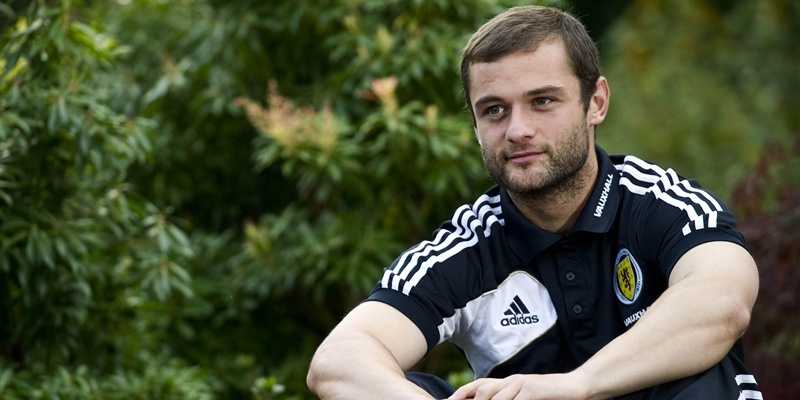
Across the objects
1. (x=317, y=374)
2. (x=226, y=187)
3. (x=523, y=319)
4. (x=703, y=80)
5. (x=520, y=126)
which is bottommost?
(x=226, y=187)

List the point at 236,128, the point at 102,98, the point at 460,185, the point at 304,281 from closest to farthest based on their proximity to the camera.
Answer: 1. the point at 102,98
2. the point at 460,185
3. the point at 304,281
4. the point at 236,128

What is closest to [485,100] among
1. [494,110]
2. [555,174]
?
[494,110]

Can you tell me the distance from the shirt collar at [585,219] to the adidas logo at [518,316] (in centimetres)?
12

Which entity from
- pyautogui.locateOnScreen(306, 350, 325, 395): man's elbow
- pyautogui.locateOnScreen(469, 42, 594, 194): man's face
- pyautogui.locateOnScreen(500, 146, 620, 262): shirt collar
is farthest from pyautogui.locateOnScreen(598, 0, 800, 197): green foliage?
pyautogui.locateOnScreen(306, 350, 325, 395): man's elbow

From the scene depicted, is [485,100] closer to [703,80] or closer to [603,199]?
[603,199]

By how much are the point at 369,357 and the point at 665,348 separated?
0.68 meters

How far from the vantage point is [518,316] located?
2.91 meters

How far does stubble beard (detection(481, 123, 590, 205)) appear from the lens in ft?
9.36

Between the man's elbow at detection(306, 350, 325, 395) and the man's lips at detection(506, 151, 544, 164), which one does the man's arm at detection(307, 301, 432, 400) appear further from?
the man's lips at detection(506, 151, 544, 164)

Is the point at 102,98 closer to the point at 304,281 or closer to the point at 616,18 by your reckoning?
the point at 304,281

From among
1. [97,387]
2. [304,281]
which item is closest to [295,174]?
[304,281]

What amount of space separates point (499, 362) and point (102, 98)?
219 centimetres

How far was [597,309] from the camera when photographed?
2879 mm

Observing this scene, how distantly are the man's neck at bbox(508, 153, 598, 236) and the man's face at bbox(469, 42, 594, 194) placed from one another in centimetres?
3
